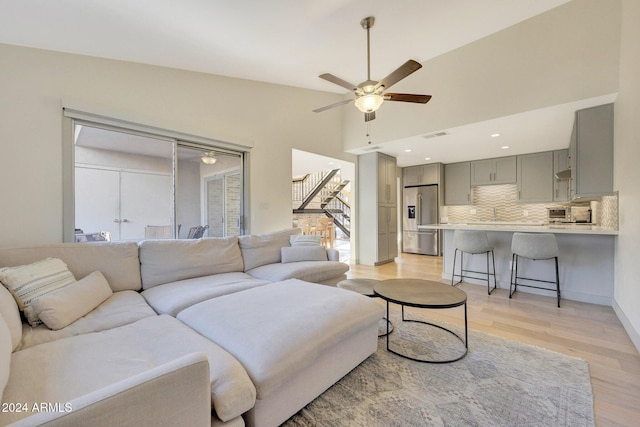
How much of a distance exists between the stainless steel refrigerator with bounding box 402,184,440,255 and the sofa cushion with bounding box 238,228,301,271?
416 cm

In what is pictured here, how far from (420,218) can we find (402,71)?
4657mm

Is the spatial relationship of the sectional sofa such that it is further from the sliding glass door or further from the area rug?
the sliding glass door

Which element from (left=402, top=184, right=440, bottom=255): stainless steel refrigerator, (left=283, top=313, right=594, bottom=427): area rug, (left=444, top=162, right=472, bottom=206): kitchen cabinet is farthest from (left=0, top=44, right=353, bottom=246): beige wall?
(left=444, top=162, right=472, bottom=206): kitchen cabinet

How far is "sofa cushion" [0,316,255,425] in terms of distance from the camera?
92cm

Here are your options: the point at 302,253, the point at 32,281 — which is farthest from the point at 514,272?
the point at 32,281

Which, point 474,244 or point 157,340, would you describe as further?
point 474,244

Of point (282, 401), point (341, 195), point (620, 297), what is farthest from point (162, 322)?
point (341, 195)

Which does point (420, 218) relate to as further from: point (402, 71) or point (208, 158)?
point (208, 158)

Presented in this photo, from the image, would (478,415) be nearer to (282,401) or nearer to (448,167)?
(282,401)

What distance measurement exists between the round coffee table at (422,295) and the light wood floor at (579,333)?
63 centimetres

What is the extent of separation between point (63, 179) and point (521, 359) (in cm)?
413

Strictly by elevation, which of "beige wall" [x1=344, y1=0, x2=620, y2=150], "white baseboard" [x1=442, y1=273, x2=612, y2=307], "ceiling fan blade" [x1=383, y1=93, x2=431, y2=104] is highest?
"beige wall" [x1=344, y1=0, x2=620, y2=150]

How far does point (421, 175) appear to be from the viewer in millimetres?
6496

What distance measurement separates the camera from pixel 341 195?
9500mm
